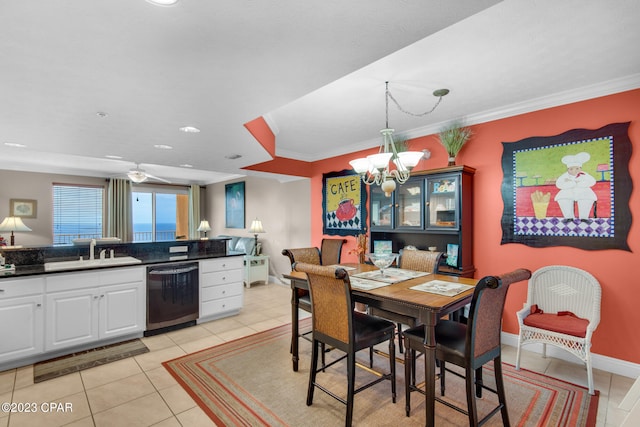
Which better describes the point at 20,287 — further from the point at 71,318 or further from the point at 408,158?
the point at 408,158

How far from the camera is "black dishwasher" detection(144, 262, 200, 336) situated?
3574 millimetres

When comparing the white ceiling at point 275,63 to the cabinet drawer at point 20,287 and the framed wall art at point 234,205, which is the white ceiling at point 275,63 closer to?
the cabinet drawer at point 20,287

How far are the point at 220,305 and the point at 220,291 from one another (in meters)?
0.19

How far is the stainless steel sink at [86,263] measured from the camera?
10.2ft

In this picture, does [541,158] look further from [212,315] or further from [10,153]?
[10,153]

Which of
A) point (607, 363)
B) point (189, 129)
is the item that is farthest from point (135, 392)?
point (607, 363)

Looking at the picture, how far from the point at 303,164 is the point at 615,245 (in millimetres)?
4178

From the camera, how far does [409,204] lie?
3924mm

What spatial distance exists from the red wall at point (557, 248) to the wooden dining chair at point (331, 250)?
5.56 feet

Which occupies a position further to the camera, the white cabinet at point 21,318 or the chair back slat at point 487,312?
the white cabinet at point 21,318

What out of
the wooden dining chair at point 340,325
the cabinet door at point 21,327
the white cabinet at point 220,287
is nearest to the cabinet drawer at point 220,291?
the white cabinet at point 220,287

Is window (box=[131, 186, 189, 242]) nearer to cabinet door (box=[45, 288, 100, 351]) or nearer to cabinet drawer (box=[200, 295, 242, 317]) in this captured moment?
cabinet drawer (box=[200, 295, 242, 317])

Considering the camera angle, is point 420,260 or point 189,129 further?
point 420,260

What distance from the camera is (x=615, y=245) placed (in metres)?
2.73
